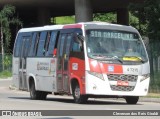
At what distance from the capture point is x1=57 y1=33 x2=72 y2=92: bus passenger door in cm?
2286

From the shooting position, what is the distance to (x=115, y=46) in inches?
875

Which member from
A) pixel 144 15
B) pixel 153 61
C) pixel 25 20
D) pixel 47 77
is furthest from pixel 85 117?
pixel 25 20

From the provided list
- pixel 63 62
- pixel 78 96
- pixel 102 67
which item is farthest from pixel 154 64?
pixel 102 67

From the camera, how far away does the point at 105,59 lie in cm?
2170

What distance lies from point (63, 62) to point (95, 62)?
1.99 metres

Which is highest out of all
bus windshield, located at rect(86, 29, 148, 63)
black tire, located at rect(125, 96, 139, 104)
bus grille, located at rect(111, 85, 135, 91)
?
bus windshield, located at rect(86, 29, 148, 63)

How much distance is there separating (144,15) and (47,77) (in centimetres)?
1321

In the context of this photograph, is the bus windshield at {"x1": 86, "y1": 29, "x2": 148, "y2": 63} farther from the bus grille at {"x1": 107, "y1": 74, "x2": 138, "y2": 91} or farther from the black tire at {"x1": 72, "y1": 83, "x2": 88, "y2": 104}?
the black tire at {"x1": 72, "y1": 83, "x2": 88, "y2": 104}

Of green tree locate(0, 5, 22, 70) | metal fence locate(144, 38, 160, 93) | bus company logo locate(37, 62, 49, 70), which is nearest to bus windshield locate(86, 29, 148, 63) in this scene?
bus company logo locate(37, 62, 49, 70)

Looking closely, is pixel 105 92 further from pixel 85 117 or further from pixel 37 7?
pixel 37 7

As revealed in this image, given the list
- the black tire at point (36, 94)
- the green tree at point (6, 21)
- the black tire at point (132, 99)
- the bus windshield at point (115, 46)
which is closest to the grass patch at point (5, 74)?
the green tree at point (6, 21)

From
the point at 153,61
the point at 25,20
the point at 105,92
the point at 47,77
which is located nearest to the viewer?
the point at 105,92

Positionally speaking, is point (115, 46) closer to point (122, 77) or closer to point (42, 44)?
point (122, 77)

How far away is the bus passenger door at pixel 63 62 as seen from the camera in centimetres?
2286
